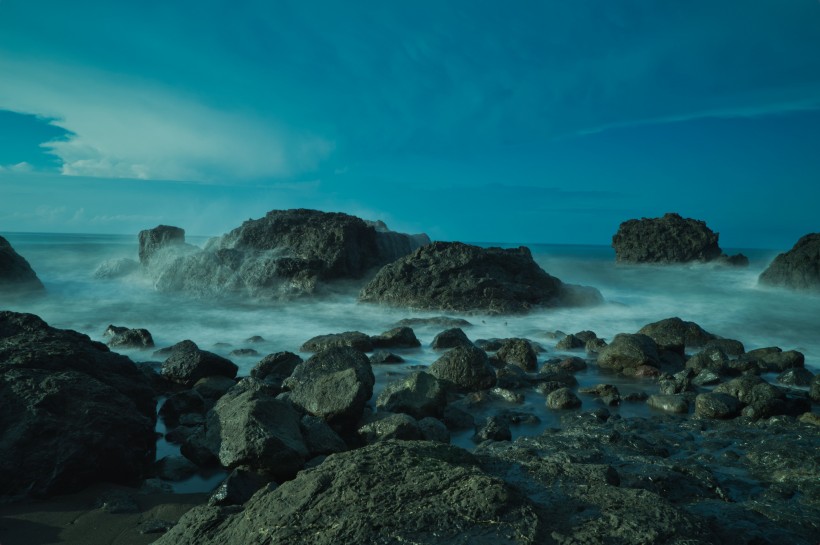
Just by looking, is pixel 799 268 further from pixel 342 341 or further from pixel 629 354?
pixel 342 341

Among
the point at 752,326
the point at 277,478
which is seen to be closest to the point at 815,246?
the point at 752,326

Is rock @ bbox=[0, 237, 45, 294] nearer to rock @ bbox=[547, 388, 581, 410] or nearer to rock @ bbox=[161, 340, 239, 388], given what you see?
rock @ bbox=[161, 340, 239, 388]

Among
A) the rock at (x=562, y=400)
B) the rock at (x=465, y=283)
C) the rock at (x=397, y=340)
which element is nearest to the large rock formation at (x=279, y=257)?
the rock at (x=465, y=283)

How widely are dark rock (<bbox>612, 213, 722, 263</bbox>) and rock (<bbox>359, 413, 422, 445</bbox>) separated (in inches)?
1231

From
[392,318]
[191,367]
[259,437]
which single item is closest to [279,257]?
[392,318]

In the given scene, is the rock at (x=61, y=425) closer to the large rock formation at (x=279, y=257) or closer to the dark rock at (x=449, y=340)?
the dark rock at (x=449, y=340)

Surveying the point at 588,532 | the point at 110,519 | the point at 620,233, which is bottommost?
the point at 110,519

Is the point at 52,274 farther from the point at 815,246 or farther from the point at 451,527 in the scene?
the point at 815,246

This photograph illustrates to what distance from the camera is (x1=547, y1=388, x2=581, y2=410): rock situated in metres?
6.34

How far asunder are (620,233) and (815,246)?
15.3 meters

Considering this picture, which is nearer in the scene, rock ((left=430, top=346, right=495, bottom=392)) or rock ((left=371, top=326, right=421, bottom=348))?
rock ((left=430, top=346, right=495, bottom=392))

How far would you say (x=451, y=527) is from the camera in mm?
1948

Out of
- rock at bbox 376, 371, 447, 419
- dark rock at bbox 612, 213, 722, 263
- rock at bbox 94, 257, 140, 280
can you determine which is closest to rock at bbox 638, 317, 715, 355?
rock at bbox 376, 371, 447, 419

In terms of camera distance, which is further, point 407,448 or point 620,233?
point 620,233
